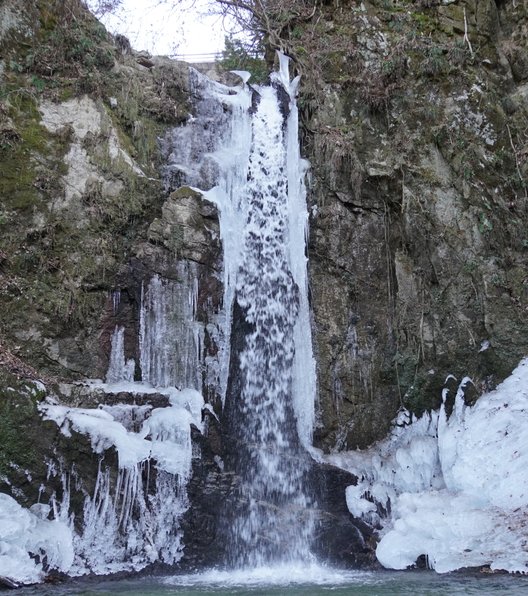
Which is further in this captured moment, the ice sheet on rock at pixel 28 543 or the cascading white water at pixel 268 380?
the cascading white water at pixel 268 380

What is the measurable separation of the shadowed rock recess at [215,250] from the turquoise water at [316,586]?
942 mm

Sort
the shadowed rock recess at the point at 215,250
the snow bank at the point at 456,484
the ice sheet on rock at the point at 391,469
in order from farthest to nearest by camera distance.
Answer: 1. the ice sheet on rock at the point at 391,469
2. the shadowed rock recess at the point at 215,250
3. the snow bank at the point at 456,484

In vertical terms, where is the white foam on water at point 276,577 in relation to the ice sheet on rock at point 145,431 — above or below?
below

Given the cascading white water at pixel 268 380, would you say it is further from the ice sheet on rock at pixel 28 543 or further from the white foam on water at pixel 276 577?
the ice sheet on rock at pixel 28 543

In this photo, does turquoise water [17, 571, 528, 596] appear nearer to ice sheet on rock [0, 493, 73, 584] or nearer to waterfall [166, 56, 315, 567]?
ice sheet on rock [0, 493, 73, 584]

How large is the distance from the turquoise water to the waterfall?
1.28 metres

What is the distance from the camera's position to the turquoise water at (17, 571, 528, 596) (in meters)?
6.87

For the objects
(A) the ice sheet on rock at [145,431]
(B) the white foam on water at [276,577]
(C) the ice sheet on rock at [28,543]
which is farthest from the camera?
(A) the ice sheet on rock at [145,431]

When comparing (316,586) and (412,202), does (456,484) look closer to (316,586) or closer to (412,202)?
(316,586)

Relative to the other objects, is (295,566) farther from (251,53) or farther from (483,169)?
(251,53)

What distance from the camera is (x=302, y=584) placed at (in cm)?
771

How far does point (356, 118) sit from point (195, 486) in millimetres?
7655

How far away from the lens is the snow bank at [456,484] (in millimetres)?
8297

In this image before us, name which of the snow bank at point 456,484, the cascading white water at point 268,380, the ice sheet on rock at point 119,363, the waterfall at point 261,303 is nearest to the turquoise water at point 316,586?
the snow bank at point 456,484
